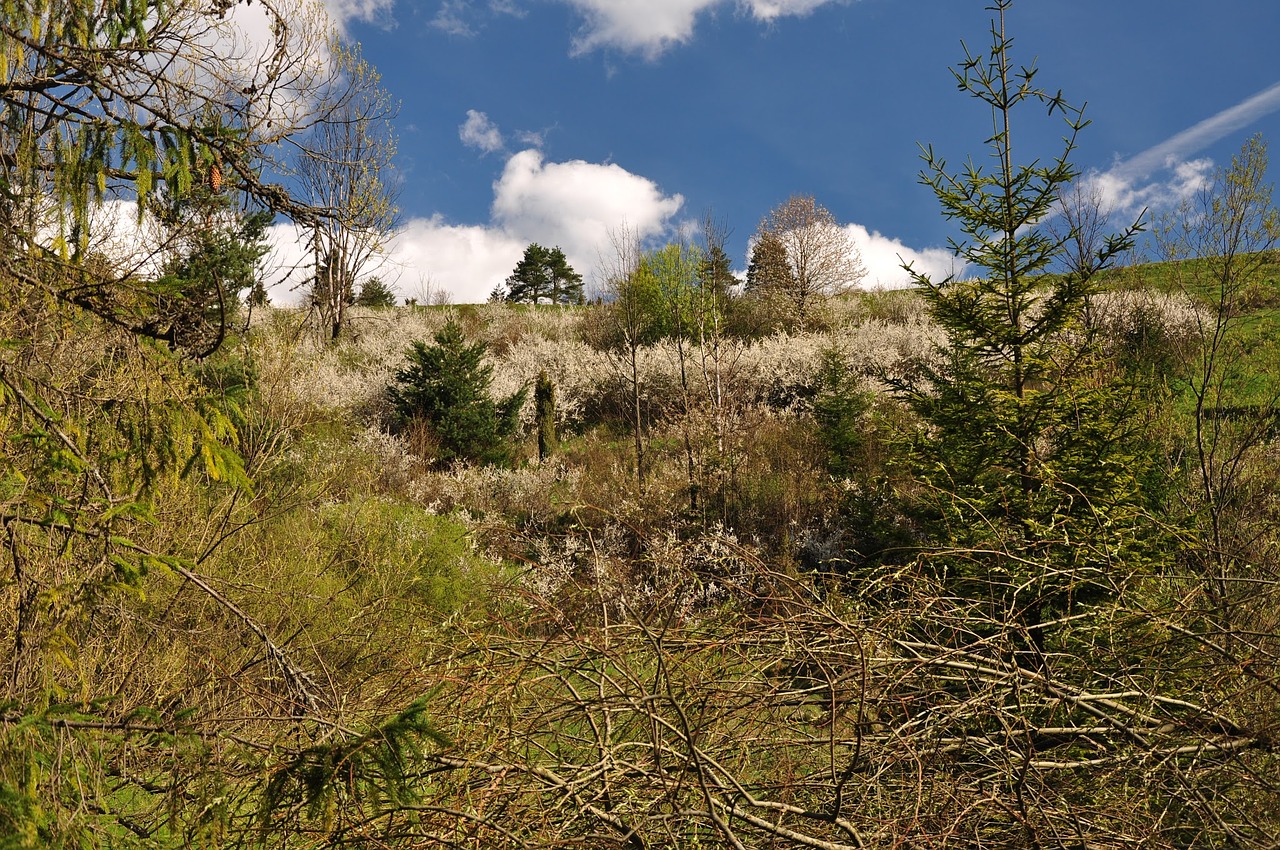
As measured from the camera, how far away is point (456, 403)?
1889 cm

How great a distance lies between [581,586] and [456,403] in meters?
16.1

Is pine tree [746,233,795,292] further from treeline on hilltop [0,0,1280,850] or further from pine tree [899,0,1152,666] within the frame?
pine tree [899,0,1152,666]

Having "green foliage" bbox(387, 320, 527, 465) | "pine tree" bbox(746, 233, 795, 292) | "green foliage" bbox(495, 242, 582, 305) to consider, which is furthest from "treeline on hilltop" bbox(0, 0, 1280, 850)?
"green foliage" bbox(495, 242, 582, 305)

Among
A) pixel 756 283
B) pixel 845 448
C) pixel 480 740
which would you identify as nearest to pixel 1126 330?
pixel 845 448

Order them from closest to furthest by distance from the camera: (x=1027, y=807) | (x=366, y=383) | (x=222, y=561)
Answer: (x=1027, y=807), (x=222, y=561), (x=366, y=383)

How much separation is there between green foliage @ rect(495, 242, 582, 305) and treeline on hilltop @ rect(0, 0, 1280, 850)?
3423 cm

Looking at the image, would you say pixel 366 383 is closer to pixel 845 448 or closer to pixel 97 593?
pixel 845 448

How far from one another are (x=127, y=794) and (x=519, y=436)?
49.6 feet

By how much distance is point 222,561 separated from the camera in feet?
25.2

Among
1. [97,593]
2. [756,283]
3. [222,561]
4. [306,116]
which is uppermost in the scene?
[756,283]

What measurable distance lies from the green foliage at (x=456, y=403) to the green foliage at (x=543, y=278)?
105 feet

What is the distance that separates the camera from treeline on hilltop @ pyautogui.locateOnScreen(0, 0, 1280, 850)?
2756mm

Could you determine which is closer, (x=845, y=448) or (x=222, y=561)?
(x=222, y=561)

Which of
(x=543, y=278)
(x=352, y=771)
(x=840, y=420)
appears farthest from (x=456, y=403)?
(x=543, y=278)
